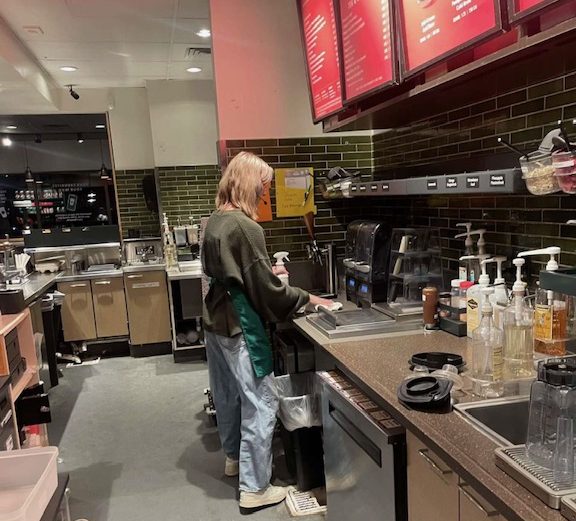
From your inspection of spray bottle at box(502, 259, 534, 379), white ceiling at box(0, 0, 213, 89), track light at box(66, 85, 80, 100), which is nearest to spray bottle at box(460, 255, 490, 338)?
spray bottle at box(502, 259, 534, 379)

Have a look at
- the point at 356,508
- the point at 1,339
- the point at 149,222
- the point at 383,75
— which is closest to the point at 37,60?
the point at 149,222

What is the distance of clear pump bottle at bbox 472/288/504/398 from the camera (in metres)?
1.48

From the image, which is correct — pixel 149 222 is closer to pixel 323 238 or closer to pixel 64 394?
pixel 64 394

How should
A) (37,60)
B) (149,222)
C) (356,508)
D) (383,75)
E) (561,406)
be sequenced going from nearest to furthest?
(561,406) < (356,508) < (383,75) < (37,60) < (149,222)

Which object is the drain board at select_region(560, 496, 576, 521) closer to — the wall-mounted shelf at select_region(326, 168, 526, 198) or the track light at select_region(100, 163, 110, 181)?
the wall-mounted shelf at select_region(326, 168, 526, 198)

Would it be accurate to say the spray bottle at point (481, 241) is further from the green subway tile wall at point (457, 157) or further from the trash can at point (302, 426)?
the trash can at point (302, 426)

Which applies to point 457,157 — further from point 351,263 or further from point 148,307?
point 148,307

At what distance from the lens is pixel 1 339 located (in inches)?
89.9

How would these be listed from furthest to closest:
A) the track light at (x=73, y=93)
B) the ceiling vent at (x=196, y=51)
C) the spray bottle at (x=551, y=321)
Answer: the track light at (x=73, y=93), the ceiling vent at (x=196, y=51), the spray bottle at (x=551, y=321)

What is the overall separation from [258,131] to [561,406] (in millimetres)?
2417

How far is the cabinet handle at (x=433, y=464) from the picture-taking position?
1.25 meters

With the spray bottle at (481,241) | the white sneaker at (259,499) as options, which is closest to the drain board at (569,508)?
the spray bottle at (481,241)

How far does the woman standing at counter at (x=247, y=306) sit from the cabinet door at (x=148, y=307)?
2490 millimetres

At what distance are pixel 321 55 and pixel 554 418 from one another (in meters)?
2.15
